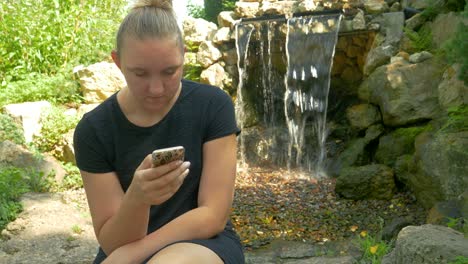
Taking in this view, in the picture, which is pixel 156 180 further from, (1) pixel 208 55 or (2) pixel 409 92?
(1) pixel 208 55

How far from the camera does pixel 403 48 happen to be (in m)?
7.61

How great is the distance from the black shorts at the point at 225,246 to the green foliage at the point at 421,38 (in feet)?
19.2

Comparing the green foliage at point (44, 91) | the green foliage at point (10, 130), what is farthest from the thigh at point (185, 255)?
the green foliage at point (44, 91)

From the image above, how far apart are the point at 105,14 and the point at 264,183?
476 cm

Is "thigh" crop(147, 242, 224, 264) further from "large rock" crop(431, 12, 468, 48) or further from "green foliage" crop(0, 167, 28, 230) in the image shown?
"large rock" crop(431, 12, 468, 48)

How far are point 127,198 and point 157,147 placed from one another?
315mm

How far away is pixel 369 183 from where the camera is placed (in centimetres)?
643

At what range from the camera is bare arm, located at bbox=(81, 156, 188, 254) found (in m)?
1.78

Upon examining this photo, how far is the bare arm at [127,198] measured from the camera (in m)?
1.78

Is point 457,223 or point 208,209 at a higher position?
point 208,209

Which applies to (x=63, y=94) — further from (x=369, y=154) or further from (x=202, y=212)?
(x=202, y=212)

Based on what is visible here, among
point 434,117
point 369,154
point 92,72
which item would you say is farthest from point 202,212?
point 92,72

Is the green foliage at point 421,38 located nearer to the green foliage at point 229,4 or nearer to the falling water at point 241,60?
the falling water at point 241,60

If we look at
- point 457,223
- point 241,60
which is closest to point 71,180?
point 241,60
